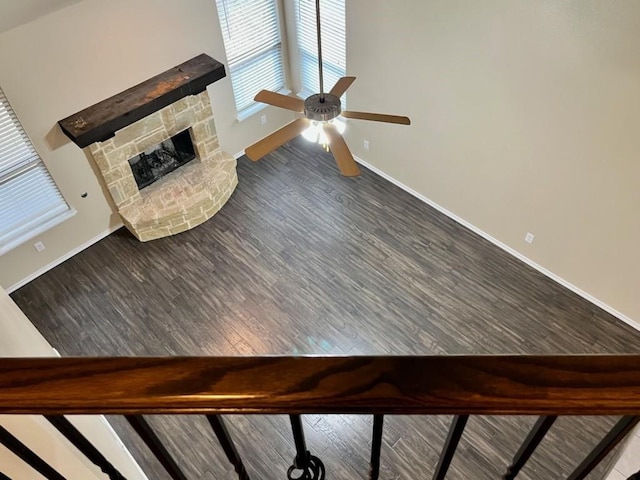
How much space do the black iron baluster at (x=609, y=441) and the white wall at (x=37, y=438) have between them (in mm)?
1436

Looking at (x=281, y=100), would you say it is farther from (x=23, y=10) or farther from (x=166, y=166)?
(x=166, y=166)

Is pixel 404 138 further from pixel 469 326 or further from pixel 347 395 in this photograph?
pixel 347 395

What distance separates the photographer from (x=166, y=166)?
638 centimetres

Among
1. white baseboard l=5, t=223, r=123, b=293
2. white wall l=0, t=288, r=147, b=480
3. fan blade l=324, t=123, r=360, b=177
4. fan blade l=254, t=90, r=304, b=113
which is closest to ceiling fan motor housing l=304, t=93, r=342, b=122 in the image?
fan blade l=324, t=123, r=360, b=177

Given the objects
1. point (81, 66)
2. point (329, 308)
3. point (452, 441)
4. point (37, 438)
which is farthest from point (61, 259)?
point (452, 441)

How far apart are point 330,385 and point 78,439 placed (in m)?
0.55

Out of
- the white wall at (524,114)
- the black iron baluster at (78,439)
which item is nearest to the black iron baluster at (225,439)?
the black iron baluster at (78,439)

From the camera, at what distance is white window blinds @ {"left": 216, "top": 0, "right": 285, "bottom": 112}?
6.02 metres

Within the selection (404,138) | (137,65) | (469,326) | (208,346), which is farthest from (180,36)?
(469,326)

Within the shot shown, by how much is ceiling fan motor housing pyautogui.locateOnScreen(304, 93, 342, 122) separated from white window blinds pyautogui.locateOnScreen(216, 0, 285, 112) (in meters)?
3.24

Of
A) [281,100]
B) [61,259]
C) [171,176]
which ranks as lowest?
[61,259]

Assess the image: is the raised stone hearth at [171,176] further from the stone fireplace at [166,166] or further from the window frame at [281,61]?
the window frame at [281,61]

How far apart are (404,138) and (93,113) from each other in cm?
337

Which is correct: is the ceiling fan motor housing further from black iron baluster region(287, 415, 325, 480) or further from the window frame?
the window frame
